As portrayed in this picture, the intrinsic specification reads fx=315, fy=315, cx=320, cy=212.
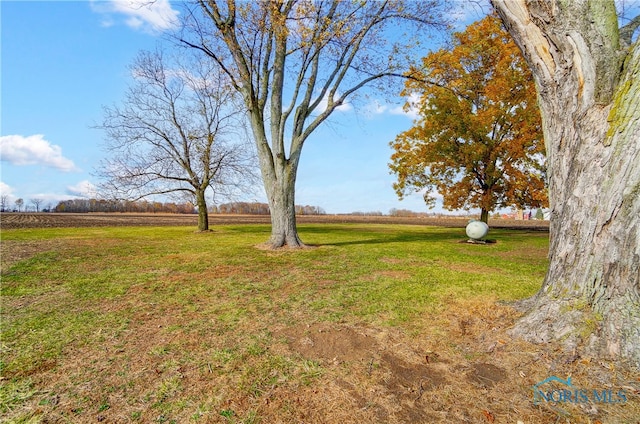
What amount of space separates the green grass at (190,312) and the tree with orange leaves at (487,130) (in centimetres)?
961

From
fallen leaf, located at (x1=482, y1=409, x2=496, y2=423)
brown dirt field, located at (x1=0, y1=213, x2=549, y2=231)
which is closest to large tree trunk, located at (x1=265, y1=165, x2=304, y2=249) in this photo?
fallen leaf, located at (x1=482, y1=409, x2=496, y2=423)

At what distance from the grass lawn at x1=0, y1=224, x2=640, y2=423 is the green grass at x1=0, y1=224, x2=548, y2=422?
0.07 ft

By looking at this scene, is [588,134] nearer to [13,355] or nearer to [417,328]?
[417,328]

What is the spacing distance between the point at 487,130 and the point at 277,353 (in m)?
18.2

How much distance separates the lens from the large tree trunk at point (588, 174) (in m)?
3.23

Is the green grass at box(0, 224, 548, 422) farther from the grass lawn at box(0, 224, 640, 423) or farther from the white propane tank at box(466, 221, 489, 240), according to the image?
the white propane tank at box(466, 221, 489, 240)

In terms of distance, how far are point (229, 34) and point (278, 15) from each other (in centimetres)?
203

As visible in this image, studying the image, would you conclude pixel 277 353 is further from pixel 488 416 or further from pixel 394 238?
pixel 394 238

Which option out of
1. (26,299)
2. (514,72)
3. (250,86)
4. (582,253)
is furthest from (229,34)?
(514,72)

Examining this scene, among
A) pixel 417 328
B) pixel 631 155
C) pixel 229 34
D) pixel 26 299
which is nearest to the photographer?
pixel 631 155

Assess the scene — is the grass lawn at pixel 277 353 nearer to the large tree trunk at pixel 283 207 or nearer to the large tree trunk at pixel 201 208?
the large tree trunk at pixel 283 207

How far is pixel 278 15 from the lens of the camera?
10.1 m

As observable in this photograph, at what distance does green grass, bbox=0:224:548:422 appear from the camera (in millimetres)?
2783

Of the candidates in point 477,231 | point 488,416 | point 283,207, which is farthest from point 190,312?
point 477,231
